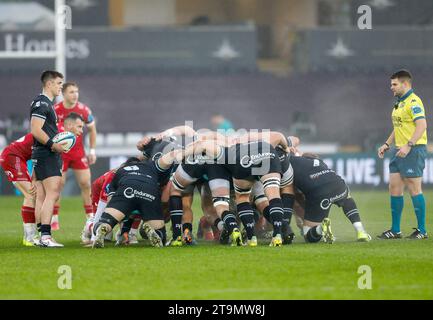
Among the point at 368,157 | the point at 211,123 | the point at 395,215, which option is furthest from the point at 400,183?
the point at 211,123

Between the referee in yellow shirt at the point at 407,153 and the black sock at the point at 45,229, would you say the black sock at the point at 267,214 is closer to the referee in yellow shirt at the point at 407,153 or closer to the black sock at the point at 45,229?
the referee in yellow shirt at the point at 407,153

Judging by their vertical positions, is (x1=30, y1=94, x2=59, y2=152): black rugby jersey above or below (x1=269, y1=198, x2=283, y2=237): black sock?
above

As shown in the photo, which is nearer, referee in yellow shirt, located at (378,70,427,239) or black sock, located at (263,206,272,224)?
black sock, located at (263,206,272,224)

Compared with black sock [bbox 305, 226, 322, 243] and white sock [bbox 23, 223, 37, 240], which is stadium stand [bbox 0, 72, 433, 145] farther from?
black sock [bbox 305, 226, 322, 243]

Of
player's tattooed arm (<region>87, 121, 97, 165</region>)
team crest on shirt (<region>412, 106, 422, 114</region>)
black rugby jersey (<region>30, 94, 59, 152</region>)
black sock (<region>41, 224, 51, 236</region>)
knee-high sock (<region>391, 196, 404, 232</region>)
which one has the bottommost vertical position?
black sock (<region>41, 224, 51, 236</region>)

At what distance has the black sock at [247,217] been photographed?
1291 centimetres

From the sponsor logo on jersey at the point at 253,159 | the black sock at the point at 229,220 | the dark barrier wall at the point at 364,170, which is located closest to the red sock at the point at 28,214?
the black sock at the point at 229,220

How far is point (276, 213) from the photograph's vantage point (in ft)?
41.7

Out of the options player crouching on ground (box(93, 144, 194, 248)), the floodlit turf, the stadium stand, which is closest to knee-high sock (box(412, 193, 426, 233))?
the floodlit turf

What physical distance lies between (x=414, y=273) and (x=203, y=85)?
59.8ft

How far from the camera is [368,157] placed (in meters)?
24.7

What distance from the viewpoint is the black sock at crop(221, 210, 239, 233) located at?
12859 millimetres

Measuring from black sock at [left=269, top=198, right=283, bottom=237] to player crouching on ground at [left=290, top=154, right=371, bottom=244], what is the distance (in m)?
0.71
